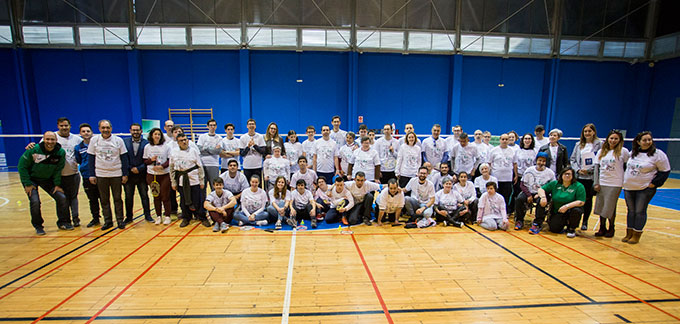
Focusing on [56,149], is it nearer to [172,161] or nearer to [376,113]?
[172,161]

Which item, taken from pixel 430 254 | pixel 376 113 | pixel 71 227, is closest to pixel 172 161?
pixel 71 227

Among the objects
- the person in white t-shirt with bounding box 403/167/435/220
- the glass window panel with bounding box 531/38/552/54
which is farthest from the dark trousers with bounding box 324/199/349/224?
the glass window panel with bounding box 531/38/552/54

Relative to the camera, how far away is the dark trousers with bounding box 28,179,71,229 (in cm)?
520

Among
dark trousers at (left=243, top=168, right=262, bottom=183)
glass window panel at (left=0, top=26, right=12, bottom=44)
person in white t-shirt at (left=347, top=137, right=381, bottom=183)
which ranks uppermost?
glass window panel at (left=0, top=26, right=12, bottom=44)

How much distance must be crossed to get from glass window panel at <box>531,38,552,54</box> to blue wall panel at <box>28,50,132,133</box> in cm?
2054

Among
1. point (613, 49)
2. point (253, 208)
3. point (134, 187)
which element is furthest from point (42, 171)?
point (613, 49)

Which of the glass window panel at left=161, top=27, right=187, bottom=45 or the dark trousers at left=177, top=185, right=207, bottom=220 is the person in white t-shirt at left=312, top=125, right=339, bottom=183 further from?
the glass window panel at left=161, top=27, right=187, bottom=45

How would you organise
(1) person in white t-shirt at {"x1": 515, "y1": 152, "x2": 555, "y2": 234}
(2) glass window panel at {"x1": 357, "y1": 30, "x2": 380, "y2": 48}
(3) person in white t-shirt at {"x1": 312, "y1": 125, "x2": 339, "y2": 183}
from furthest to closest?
(2) glass window panel at {"x1": 357, "y1": 30, "x2": 380, "y2": 48} → (3) person in white t-shirt at {"x1": 312, "y1": 125, "x2": 339, "y2": 183} → (1) person in white t-shirt at {"x1": 515, "y1": 152, "x2": 555, "y2": 234}

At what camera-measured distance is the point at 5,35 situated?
13.3 meters

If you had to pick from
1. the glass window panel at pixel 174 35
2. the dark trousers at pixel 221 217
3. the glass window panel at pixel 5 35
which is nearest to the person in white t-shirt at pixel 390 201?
the dark trousers at pixel 221 217

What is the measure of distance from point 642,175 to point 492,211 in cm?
230

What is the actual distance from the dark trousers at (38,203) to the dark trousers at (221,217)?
265cm

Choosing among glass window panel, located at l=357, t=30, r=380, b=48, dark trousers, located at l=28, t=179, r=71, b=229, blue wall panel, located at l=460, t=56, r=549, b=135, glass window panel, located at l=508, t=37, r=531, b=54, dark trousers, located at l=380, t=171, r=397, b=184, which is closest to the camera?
dark trousers, located at l=28, t=179, r=71, b=229

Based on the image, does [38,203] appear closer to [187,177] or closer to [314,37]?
[187,177]
